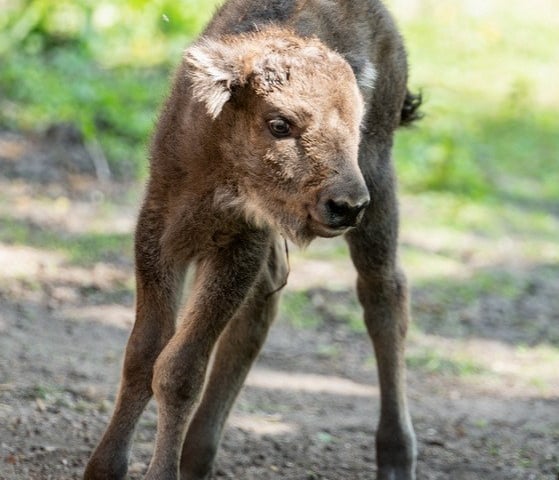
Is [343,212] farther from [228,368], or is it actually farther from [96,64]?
[96,64]

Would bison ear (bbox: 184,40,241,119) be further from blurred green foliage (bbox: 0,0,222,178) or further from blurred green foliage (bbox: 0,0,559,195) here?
blurred green foliage (bbox: 0,0,559,195)

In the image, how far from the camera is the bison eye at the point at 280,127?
575 cm

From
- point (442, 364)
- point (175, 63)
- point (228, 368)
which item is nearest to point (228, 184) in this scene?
point (228, 368)

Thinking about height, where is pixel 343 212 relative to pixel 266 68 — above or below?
below

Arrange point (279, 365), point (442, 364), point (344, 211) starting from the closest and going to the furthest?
point (344, 211), point (279, 365), point (442, 364)

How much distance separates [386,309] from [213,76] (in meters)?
2.09

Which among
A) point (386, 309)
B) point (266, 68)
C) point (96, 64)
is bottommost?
point (386, 309)

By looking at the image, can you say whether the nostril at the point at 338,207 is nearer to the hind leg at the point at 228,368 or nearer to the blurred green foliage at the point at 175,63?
the hind leg at the point at 228,368

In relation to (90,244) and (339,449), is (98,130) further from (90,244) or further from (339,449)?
(339,449)

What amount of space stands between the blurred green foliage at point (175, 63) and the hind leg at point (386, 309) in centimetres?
556

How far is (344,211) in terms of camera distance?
18.1 feet

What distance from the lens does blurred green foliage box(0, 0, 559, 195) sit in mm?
13250

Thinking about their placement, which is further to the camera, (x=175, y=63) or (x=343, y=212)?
(x=175, y=63)

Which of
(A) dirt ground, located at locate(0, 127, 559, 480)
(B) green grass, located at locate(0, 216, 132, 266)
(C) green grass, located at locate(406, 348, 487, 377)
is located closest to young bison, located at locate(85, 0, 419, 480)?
(A) dirt ground, located at locate(0, 127, 559, 480)
